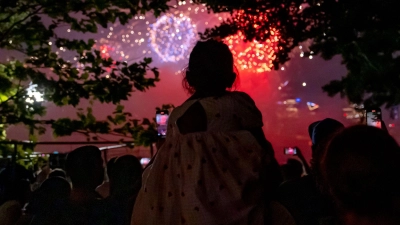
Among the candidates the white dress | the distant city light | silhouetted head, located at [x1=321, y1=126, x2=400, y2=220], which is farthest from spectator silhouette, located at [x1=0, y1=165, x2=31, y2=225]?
silhouetted head, located at [x1=321, y1=126, x2=400, y2=220]

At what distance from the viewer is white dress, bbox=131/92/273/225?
7.88ft

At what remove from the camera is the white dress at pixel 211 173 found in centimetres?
240

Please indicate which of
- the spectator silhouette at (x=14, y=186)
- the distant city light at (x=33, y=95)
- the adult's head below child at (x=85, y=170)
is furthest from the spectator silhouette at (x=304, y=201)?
the distant city light at (x=33, y=95)

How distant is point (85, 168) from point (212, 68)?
233 cm

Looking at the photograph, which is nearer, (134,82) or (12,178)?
(12,178)

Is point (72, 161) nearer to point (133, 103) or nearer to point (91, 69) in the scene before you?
point (91, 69)

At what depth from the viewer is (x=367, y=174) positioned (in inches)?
69.0

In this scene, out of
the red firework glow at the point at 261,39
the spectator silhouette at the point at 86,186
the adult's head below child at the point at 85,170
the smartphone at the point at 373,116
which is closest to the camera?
the spectator silhouette at the point at 86,186

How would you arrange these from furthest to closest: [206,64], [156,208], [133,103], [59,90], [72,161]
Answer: [133,103] < [59,90] < [72,161] < [206,64] < [156,208]

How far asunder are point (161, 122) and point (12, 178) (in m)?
2.09

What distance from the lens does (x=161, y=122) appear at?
4.91 m

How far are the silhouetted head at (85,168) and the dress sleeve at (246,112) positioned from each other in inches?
91.3

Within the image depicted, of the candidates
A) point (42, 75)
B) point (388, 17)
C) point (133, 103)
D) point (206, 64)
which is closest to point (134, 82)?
point (42, 75)

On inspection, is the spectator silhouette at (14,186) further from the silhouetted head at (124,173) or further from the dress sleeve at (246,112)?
the dress sleeve at (246,112)
